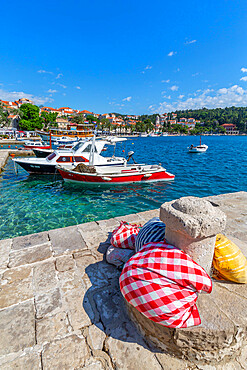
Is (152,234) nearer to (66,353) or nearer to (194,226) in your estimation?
(194,226)

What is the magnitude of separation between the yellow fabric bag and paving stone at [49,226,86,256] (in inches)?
93.3

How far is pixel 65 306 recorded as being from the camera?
2.25 meters

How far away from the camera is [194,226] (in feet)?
5.19

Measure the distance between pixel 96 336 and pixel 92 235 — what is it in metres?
2.17

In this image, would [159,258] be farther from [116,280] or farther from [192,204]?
[116,280]

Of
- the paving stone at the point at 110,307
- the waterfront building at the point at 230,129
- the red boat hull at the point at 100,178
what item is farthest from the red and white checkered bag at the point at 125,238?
the waterfront building at the point at 230,129

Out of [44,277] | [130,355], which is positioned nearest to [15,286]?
[44,277]

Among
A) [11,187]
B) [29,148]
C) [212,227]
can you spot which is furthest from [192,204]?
[29,148]

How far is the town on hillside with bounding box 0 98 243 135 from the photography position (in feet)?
213

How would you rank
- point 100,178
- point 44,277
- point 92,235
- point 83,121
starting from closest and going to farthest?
point 44,277, point 92,235, point 100,178, point 83,121

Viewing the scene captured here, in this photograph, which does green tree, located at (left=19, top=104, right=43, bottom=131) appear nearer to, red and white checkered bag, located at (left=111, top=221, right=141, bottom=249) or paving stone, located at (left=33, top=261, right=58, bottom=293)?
paving stone, located at (left=33, top=261, right=58, bottom=293)

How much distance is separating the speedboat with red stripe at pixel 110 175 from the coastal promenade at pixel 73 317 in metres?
7.23

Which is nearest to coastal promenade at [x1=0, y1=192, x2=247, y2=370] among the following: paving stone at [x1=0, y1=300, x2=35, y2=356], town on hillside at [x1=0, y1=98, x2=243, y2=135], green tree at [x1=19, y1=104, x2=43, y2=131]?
paving stone at [x1=0, y1=300, x2=35, y2=356]

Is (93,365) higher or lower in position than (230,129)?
lower
